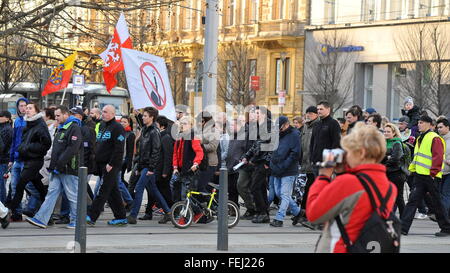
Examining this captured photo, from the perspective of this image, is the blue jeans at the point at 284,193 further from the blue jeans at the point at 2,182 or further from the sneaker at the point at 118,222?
the blue jeans at the point at 2,182

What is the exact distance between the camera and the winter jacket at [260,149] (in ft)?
47.5

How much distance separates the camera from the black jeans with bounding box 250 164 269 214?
14523mm

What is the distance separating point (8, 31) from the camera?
48.3 feet

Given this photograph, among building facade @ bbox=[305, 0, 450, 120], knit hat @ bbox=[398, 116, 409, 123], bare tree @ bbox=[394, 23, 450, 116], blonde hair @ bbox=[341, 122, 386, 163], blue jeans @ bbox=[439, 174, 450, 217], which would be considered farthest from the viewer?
building facade @ bbox=[305, 0, 450, 120]

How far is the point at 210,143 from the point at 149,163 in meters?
1.01

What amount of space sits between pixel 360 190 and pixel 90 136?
893 centimetres

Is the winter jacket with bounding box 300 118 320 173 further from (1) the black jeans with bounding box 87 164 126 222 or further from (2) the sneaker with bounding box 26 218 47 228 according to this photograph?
(2) the sneaker with bounding box 26 218 47 228

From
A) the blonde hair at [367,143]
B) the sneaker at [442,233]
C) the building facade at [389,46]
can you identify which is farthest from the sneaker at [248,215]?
the building facade at [389,46]

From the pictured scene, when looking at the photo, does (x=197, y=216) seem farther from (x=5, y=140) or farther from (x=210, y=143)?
(x=5, y=140)

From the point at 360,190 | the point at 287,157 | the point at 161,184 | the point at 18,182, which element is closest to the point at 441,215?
the point at 287,157

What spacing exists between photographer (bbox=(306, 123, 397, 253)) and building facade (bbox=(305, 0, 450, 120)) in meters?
34.0

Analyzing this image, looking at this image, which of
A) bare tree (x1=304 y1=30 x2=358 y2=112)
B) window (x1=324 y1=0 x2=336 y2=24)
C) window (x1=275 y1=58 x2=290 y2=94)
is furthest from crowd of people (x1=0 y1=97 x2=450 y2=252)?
window (x1=275 y1=58 x2=290 y2=94)

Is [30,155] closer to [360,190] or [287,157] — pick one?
[287,157]

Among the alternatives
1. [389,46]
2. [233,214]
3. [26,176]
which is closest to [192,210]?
[233,214]
